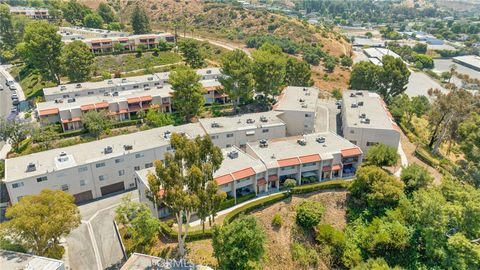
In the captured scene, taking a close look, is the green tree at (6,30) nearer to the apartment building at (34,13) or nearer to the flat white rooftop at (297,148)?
the apartment building at (34,13)

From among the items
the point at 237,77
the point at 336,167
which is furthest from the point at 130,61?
the point at 336,167

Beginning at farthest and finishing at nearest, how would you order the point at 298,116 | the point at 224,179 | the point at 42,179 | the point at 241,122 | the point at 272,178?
the point at 298,116 → the point at 241,122 → the point at 272,178 → the point at 224,179 → the point at 42,179

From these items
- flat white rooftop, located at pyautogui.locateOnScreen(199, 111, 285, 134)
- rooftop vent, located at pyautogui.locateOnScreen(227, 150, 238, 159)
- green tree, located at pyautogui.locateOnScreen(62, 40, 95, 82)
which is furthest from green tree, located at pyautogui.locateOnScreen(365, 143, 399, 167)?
green tree, located at pyautogui.locateOnScreen(62, 40, 95, 82)

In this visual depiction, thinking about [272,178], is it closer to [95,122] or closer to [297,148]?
[297,148]

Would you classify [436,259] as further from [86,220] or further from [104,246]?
[86,220]

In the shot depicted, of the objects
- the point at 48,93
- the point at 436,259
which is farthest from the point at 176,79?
the point at 436,259

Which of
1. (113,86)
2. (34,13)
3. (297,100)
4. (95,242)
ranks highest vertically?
(34,13)
